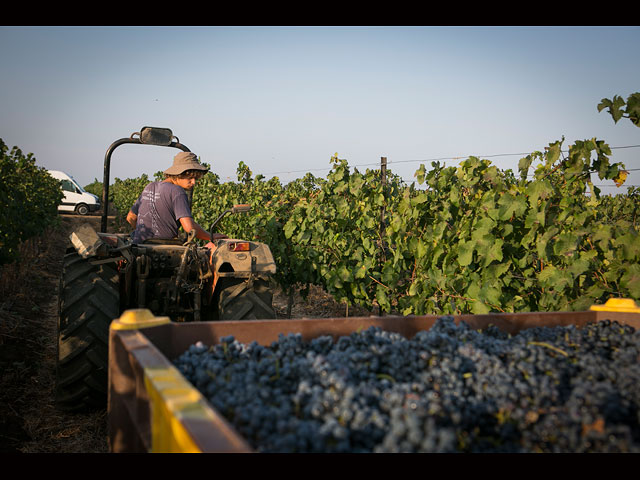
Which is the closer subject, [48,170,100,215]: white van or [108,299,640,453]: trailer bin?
[108,299,640,453]: trailer bin

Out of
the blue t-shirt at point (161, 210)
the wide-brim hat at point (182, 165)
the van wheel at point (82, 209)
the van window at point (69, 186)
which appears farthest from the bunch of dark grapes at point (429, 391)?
the van window at point (69, 186)

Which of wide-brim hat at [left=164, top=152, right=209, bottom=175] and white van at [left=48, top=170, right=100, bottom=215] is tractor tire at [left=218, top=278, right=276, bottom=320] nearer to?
wide-brim hat at [left=164, top=152, right=209, bottom=175]

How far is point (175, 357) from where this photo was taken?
1748 mm

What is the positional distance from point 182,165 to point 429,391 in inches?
130

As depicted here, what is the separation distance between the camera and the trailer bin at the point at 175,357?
0.94 metres

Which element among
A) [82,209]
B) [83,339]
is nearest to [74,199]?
[82,209]

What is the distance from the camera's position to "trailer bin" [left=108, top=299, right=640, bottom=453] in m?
0.94

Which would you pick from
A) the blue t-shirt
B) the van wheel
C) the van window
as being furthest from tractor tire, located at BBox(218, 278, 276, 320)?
the van window

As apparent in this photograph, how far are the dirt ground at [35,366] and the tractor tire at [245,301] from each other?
3.76 ft

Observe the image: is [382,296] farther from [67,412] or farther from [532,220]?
[67,412]

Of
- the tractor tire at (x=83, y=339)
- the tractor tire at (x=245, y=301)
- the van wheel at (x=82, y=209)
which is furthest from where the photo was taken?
the van wheel at (x=82, y=209)

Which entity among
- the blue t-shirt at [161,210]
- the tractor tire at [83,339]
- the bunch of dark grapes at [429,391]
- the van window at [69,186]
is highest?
the van window at [69,186]

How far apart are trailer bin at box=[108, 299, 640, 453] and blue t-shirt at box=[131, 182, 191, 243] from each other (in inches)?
84.7

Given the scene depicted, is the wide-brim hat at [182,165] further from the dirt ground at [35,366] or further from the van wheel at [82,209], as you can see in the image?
the van wheel at [82,209]
